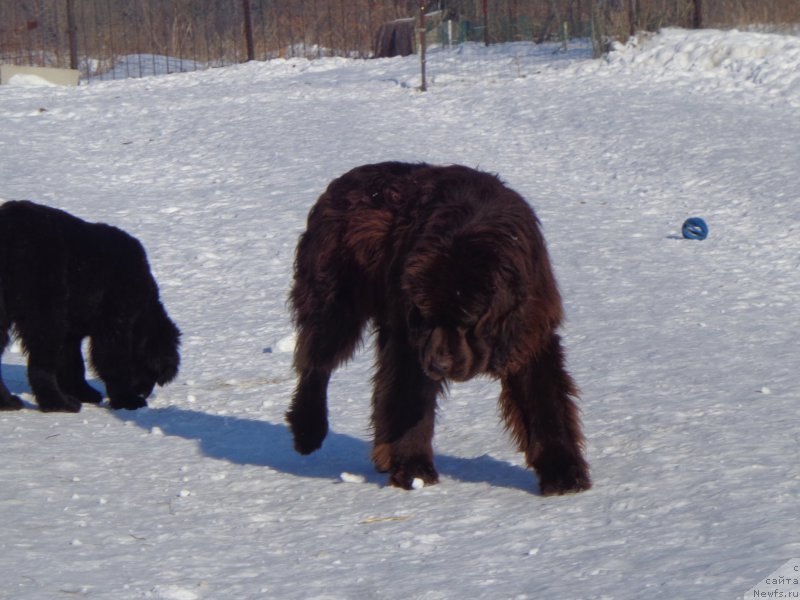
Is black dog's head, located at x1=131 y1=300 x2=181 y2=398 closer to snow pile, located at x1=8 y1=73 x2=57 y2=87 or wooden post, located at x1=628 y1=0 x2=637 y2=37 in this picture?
wooden post, located at x1=628 y1=0 x2=637 y2=37

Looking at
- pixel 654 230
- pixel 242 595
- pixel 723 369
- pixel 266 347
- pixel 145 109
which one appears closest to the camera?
pixel 242 595

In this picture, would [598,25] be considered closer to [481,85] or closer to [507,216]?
[481,85]

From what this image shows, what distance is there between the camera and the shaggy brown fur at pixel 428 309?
4262 mm

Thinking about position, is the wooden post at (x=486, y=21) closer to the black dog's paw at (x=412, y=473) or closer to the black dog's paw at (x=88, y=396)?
the black dog's paw at (x=88, y=396)

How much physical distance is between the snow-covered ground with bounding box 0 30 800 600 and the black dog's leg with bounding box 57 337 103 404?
359mm

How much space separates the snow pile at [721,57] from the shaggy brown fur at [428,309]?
402 inches

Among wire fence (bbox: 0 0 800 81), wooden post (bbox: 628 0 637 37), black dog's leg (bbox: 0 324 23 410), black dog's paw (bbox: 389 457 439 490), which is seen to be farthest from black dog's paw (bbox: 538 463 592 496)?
wooden post (bbox: 628 0 637 37)

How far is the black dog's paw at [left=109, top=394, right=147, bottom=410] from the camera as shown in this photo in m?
7.13

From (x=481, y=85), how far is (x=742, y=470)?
44.9 feet

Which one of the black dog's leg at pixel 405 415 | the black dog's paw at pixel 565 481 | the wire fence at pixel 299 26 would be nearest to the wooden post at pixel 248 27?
the wire fence at pixel 299 26

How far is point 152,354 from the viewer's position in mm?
7301

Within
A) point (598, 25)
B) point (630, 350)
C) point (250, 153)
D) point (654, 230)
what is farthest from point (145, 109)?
point (630, 350)

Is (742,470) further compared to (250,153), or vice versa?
(250,153)

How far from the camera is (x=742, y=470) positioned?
14.3 feet
